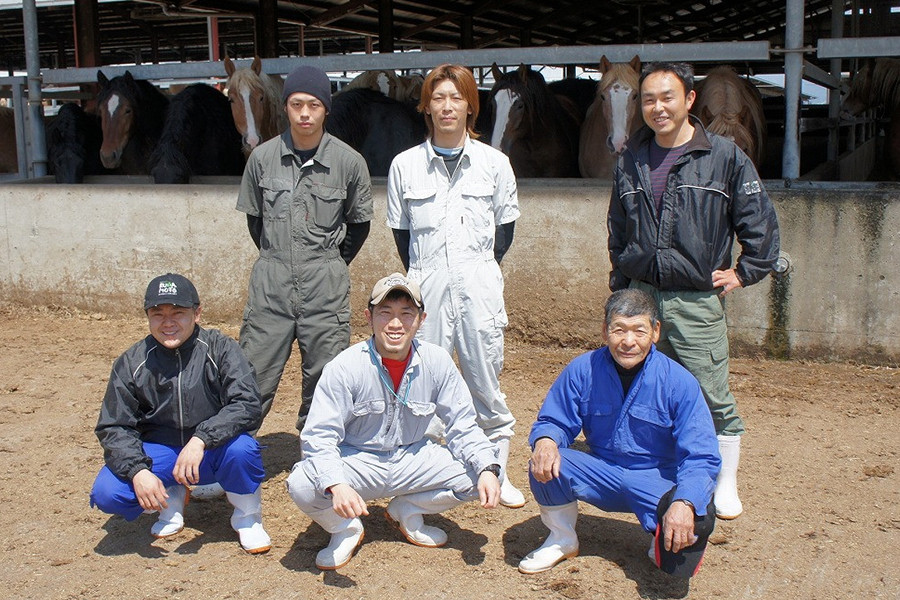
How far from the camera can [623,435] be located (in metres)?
2.60

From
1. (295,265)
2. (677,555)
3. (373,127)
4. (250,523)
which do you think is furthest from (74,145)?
(677,555)

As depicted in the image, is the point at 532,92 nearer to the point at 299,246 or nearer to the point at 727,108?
the point at 727,108

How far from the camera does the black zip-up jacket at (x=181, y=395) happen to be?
266cm

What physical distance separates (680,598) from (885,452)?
1623 mm

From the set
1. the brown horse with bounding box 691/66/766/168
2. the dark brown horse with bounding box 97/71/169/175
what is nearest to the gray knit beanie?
the brown horse with bounding box 691/66/766/168

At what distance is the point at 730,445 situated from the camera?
9.68 feet

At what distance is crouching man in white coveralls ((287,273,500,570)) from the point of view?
8.48ft

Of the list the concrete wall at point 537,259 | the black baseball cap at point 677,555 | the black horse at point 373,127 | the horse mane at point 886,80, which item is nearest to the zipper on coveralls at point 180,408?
the black baseball cap at point 677,555

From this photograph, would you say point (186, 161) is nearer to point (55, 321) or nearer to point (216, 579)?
point (55, 321)

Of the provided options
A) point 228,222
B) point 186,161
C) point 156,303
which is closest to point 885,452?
point 156,303

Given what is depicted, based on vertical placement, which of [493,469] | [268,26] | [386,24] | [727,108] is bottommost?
[493,469]

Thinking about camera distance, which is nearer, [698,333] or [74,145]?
[698,333]

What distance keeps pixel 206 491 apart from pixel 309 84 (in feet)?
4.95

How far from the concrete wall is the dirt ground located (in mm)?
698
